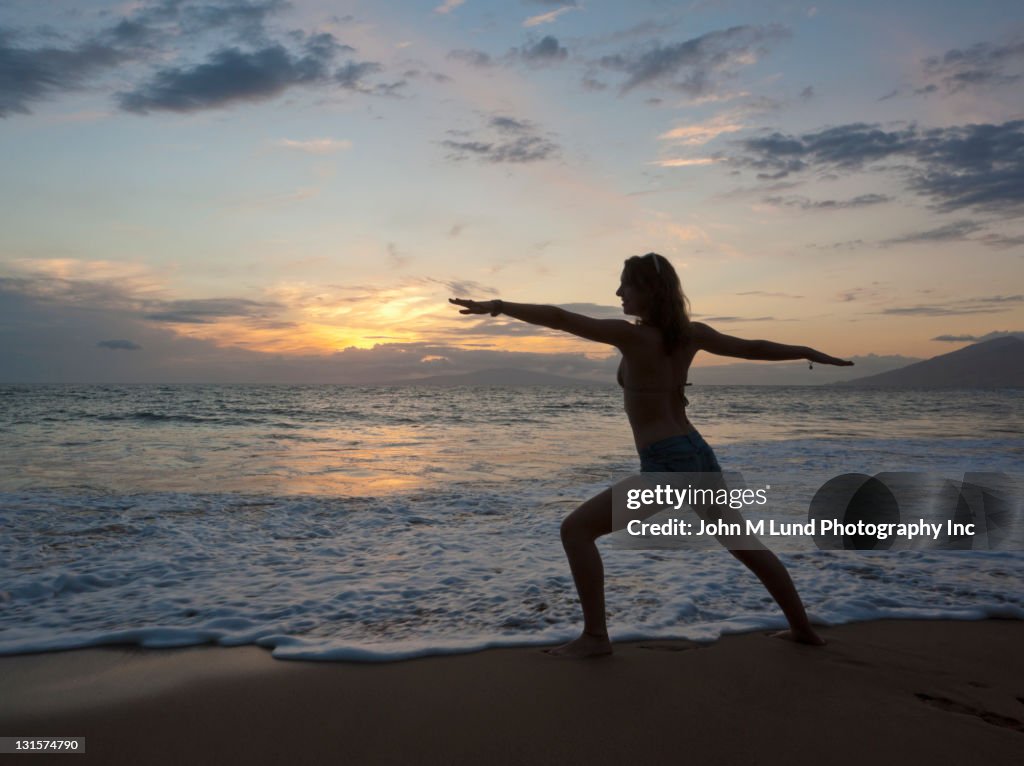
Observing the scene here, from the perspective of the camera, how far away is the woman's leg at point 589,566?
344 cm

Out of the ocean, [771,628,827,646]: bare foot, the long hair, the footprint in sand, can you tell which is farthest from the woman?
the footprint in sand

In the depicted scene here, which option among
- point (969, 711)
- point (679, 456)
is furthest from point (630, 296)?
point (969, 711)

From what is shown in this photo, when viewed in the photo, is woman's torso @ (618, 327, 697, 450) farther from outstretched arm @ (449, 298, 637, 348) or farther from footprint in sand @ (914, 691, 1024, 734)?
footprint in sand @ (914, 691, 1024, 734)

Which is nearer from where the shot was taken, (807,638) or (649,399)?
(649,399)

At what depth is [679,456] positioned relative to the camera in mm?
3398

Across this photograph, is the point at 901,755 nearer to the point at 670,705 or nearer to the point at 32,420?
the point at 670,705

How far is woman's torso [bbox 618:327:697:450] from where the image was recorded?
3.44m

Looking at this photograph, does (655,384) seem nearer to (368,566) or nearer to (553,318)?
(553,318)

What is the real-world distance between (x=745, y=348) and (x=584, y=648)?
69.1 inches

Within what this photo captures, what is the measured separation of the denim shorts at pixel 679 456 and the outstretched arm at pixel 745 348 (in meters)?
0.50

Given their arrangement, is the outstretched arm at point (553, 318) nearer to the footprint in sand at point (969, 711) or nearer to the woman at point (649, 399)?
the woman at point (649, 399)

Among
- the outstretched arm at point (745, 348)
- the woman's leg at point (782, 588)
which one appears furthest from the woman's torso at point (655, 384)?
the woman's leg at point (782, 588)

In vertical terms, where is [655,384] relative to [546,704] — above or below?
above

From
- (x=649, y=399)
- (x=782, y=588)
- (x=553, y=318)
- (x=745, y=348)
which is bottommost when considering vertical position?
(x=782, y=588)
